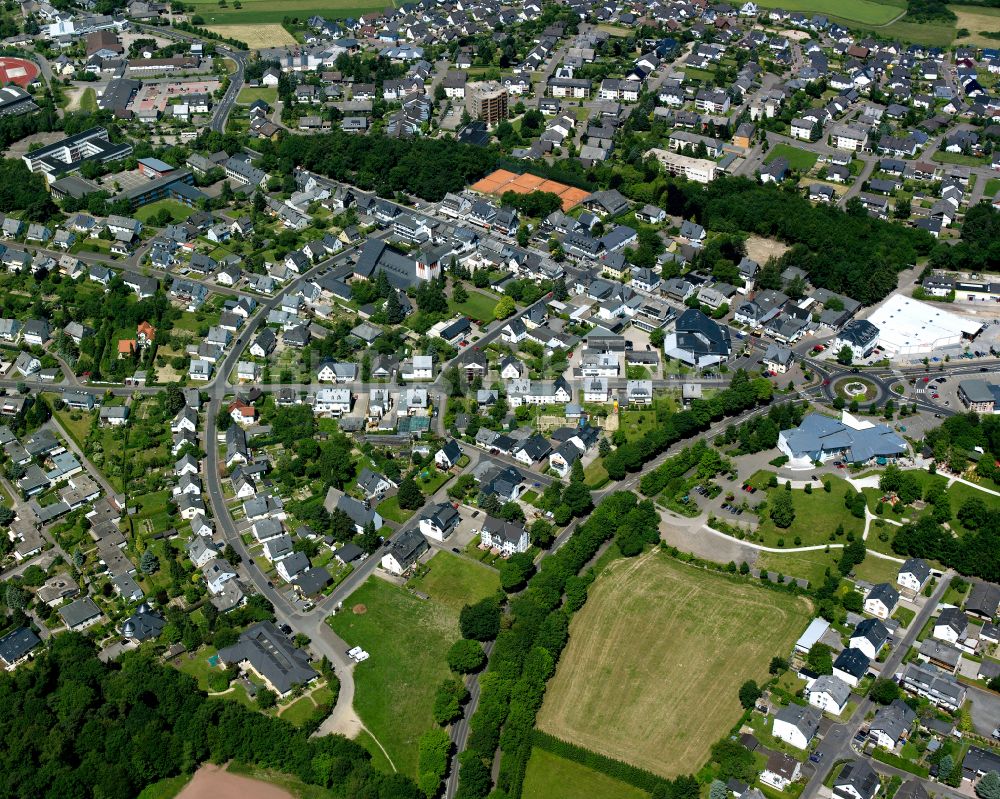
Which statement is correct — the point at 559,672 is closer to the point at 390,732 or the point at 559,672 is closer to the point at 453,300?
the point at 390,732

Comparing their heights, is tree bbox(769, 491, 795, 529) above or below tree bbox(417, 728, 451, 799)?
above

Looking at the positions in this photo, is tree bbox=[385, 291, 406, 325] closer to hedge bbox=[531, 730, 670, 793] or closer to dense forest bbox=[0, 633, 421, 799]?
dense forest bbox=[0, 633, 421, 799]

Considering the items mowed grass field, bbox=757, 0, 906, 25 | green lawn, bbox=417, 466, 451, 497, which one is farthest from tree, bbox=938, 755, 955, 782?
mowed grass field, bbox=757, 0, 906, 25

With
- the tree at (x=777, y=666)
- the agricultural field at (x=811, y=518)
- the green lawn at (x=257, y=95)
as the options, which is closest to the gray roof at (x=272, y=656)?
the tree at (x=777, y=666)

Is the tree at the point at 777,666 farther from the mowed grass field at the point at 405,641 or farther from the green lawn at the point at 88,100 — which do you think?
the green lawn at the point at 88,100

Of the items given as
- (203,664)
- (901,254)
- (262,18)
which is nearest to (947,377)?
(901,254)

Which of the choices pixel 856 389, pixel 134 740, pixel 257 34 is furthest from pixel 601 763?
pixel 257 34
